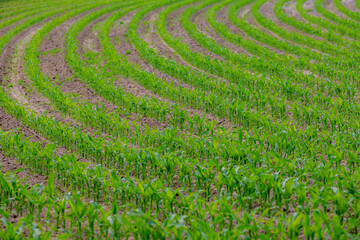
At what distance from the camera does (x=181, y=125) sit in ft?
29.9

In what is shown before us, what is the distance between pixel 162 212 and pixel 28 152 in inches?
111

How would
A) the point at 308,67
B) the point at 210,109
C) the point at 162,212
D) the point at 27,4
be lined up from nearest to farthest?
the point at 162,212 → the point at 210,109 → the point at 308,67 → the point at 27,4

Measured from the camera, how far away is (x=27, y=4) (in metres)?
31.9

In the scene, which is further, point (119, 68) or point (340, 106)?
point (119, 68)

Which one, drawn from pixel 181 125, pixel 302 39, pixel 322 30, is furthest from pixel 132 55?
pixel 322 30

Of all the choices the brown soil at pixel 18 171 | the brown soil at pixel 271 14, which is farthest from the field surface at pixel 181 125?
the brown soil at pixel 271 14

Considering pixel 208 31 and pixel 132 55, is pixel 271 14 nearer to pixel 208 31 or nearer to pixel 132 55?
pixel 208 31

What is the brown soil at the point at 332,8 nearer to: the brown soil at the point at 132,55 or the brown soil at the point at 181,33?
the brown soil at the point at 181,33

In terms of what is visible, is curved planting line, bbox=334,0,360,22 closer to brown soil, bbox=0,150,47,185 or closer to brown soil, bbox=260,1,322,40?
brown soil, bbox=260,1,322,40

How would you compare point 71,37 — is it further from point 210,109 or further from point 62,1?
point 62,1

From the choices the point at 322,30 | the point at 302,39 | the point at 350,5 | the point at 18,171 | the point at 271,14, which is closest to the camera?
the point at 18,171

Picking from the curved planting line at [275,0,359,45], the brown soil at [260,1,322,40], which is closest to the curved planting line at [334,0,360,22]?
the curved planting line at [275,0,359,45]

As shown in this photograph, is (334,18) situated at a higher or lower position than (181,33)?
higher

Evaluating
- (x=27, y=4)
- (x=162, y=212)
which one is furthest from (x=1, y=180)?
(x=27, y=4)
